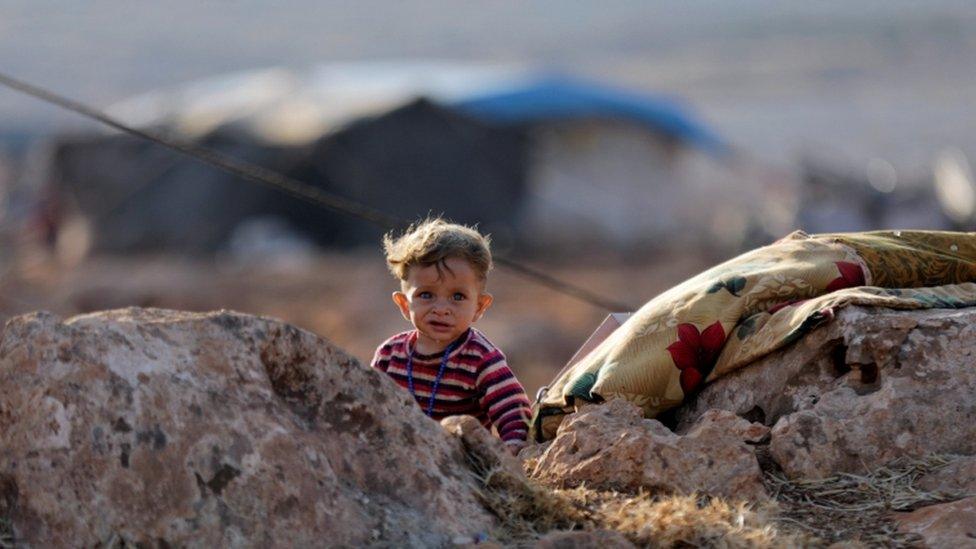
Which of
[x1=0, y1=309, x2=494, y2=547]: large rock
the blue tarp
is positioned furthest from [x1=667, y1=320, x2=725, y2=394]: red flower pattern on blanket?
the blue tarp

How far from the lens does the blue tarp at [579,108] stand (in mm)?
29453

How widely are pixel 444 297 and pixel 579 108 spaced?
82.7 ft

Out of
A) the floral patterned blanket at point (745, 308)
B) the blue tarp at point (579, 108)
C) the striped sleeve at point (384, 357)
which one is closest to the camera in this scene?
the floral patterned blanket at point (745, 308)

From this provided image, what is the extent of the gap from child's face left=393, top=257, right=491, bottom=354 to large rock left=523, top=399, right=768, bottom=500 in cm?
55

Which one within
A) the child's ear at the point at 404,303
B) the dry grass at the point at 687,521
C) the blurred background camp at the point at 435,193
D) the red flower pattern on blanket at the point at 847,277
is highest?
the blurred background camp at the point at 435,193

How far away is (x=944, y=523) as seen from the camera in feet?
12.0

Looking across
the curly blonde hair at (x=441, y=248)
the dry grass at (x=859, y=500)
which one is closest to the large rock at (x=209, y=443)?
the dry grass at (x=859, y=500)

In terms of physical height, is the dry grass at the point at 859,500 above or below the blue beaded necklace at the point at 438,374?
below

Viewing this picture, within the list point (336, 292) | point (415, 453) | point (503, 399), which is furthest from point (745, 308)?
point (336, 292)

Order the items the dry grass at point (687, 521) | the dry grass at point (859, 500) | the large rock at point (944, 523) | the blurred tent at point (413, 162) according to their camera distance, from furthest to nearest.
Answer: the blurred tent at point (413, 162) → the dry grass at point (859, 500) → the large rock at point (944, 523) → the dry grass at point (687, 521)

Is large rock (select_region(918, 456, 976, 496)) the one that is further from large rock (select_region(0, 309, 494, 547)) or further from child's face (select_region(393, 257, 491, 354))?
child's face (select_region(393, 257, 491, 354))

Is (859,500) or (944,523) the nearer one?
(944,523)

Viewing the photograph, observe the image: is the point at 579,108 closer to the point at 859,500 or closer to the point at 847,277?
the point at 847,277

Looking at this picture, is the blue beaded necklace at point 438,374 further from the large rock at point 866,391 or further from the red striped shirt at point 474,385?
the large rock at point 866,391
